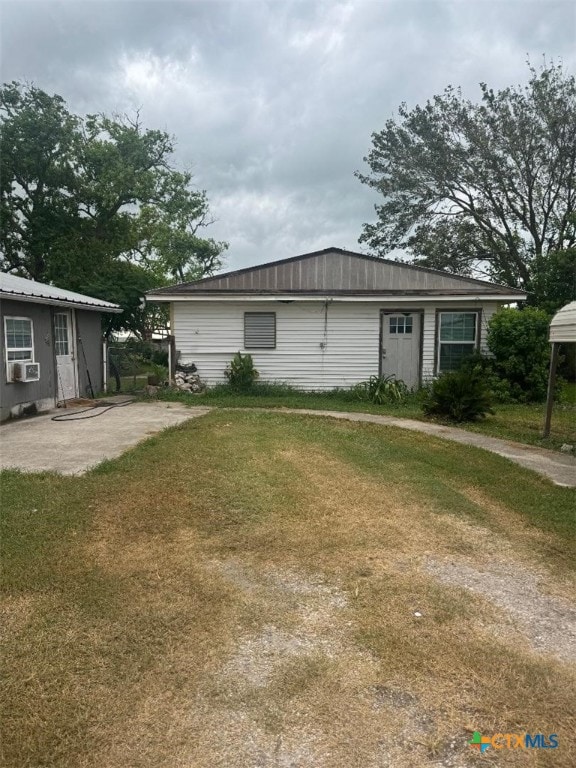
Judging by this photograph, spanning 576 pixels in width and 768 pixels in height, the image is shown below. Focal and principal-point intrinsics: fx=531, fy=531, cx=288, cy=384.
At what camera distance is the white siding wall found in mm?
13133

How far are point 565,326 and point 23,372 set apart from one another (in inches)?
349

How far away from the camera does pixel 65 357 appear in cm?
1173

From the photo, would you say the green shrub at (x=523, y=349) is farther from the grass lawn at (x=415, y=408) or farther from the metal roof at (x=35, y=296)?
the metal roof at (x=35, y=296)

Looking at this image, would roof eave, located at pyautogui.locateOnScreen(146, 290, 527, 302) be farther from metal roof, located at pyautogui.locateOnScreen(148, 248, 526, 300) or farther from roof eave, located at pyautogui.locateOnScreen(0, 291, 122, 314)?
roof eave, located at pyautogui.locateOnScreen(0, 291, 122, 314)

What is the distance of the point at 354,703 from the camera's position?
2.14 m

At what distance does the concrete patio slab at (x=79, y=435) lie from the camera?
20.1 feet

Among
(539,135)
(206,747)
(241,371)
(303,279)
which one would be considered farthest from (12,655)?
(539,135)

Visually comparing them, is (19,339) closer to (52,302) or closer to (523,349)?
(52,302)

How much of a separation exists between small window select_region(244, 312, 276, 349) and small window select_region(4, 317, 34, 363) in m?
4.99

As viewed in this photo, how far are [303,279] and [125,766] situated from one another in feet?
39.4

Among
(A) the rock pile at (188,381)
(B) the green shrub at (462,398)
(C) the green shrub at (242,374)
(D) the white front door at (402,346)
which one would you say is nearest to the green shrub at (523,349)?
(D) the white front door at (402,346)

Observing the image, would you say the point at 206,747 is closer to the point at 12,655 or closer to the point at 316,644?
the point at 316,644

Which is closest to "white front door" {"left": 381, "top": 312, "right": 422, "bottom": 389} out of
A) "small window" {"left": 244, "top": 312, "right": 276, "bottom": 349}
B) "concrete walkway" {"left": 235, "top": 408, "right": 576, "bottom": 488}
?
"small window" {"left": 244, "top": 312, "right": 276, "bottom": 349}

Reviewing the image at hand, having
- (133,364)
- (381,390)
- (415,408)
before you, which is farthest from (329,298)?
(133,364)
